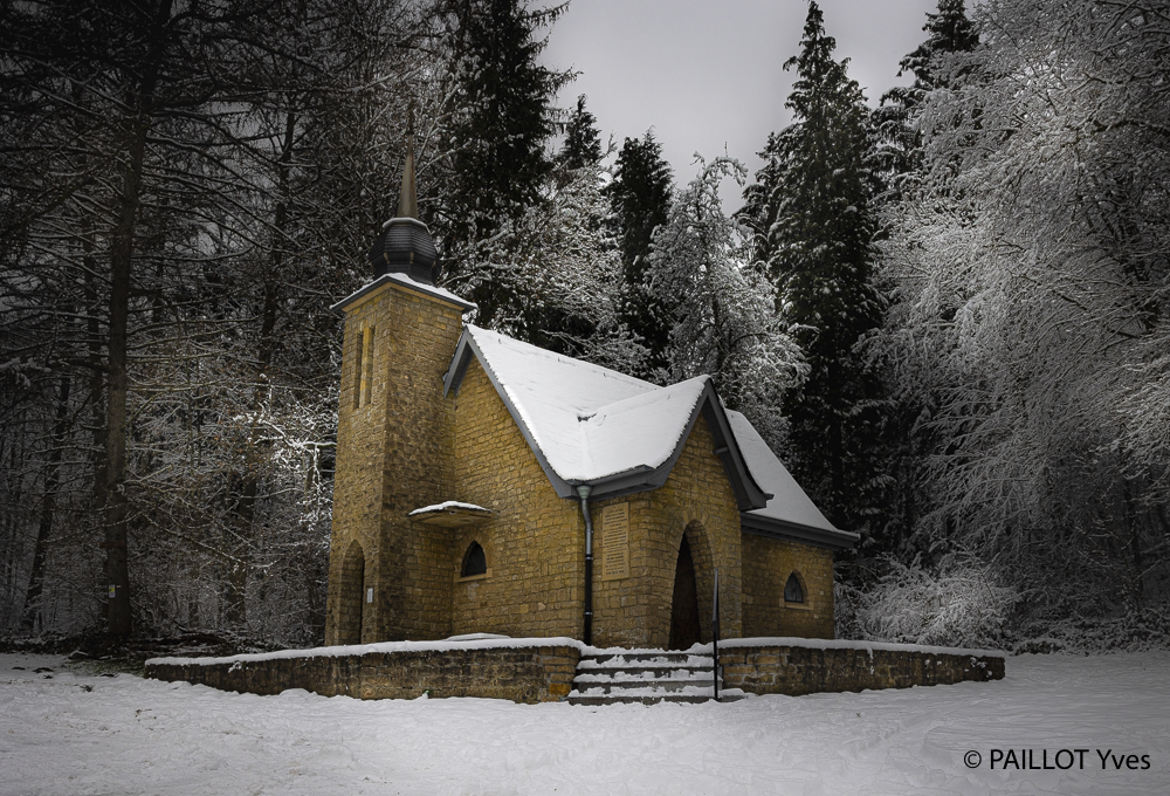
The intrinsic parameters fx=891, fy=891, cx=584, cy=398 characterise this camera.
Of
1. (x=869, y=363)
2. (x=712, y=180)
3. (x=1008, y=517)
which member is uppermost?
(x=712, y=180)

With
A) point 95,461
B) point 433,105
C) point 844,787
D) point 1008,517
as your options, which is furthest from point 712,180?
point 844,787

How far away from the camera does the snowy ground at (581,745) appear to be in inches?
240

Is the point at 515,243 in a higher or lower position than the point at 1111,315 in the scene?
higher

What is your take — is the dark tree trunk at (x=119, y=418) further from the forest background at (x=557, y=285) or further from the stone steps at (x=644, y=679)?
the stone steps at (x=644, y=679)

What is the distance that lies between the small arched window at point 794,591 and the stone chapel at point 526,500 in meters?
0.07

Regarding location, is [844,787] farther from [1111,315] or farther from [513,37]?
[513,37]

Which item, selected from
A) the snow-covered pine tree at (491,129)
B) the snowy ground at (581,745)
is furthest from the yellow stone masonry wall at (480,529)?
the snow-covered pine tree at (491,129)

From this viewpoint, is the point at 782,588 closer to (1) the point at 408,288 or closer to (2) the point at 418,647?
(2) the point at 418,647

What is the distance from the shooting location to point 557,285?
79.7 ft

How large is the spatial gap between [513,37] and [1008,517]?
64.0ft

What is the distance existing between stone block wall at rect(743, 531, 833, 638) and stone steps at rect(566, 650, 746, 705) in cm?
561

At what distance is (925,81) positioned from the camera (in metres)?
29.4

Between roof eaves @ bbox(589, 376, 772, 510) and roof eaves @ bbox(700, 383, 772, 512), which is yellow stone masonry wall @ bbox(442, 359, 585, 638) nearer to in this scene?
roof eaves @ bbox(589, 376, 772, 510)

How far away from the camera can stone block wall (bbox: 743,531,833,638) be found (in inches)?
664
